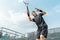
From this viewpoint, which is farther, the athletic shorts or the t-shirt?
the t-shirt

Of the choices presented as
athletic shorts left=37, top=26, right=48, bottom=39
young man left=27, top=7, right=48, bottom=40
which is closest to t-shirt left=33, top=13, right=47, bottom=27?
young man left=27, top=7, right=48, bottom=40

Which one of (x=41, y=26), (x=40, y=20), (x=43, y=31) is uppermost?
(x=40, y=20)

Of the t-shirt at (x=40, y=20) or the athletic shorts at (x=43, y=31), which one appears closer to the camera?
the athletic shorts at (x=43, y=31)

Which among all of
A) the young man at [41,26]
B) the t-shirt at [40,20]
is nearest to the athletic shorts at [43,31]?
the young man at [41,26]

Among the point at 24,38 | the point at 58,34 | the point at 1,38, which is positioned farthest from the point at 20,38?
the point at 58,34

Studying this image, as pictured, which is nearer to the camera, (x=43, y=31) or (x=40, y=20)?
(x=43, y=31)

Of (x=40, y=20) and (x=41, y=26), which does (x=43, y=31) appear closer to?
(x=41, y=26)

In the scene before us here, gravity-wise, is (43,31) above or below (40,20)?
below

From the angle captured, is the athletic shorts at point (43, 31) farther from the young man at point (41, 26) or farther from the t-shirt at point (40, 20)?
the t-shirt at point (40, 20)

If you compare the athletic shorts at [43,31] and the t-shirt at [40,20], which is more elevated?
the t-shirt at [40,20]

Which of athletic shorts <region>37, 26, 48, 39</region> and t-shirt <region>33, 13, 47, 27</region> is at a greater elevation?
t-shirt <region>33, 13, 47, 27</region>

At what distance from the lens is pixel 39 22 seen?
8.52 meters

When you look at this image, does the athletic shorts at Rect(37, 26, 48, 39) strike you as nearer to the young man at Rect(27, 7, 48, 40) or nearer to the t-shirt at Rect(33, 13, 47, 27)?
the young man at Rect(27, 7, 48, 40)

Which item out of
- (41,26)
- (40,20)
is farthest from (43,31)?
(40,20)
